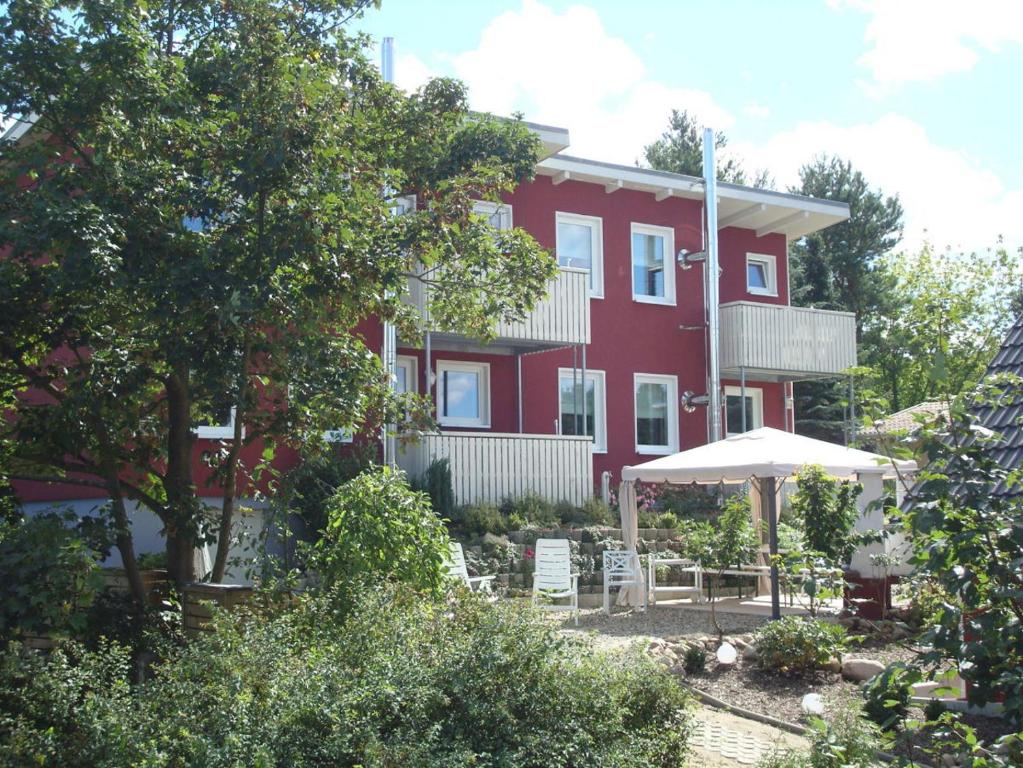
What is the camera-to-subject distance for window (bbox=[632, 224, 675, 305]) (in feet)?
73.2

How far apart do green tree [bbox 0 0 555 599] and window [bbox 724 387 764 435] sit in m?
15.3

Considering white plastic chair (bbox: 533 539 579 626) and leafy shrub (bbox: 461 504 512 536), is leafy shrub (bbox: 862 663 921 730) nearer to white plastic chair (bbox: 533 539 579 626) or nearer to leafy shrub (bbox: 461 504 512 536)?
white plastic chair (bbox: 533 539 579 626)

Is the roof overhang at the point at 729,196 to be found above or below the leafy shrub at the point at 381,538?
above

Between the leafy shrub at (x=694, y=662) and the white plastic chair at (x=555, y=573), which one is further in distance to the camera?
the white plastic chair at (x=555, y=573)

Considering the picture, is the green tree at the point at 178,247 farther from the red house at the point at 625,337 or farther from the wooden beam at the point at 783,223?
the wooden beam at the point at 783,223

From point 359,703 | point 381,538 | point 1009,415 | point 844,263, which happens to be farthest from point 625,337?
point 844,263

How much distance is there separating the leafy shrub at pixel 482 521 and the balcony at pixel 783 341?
7349 millimetres

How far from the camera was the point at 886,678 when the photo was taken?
418 centimetres

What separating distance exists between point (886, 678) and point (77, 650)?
4.13 metres

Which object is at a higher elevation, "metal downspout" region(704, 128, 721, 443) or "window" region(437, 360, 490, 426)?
"metal downspout" region(704, 128, 721, 443)

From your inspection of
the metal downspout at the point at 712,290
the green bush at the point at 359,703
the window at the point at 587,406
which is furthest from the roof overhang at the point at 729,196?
the green bush at the point at 359,703

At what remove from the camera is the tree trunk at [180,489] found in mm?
8438

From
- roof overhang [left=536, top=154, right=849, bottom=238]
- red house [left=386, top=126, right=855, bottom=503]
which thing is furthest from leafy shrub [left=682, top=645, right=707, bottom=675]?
roof overhang [left=536, top=154, right=849, bottom=238]

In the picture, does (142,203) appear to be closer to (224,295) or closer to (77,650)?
(224,295)
